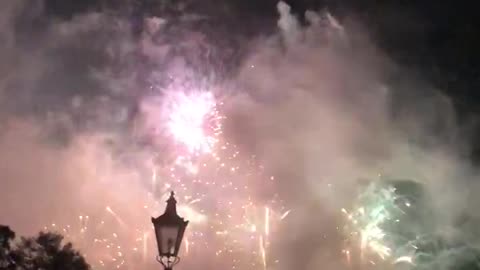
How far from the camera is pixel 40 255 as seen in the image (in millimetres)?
18438

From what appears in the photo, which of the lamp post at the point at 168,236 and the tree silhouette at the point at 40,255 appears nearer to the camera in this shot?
the lamp post at the point at 168,236

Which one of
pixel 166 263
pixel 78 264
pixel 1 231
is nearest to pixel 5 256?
pixel 1 231

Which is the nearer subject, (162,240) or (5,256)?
(162,240)

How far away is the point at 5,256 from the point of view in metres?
17.7

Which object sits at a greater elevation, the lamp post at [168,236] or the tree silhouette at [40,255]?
the tree silhouette at [40,255]

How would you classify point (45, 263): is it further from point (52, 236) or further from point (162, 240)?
point (162, 240)

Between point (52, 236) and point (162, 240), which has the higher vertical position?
point (52, 236)

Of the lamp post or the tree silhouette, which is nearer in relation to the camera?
the lamp post

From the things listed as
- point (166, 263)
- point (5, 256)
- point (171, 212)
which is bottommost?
point (166, 263)

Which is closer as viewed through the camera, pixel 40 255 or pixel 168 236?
pixel 168 236

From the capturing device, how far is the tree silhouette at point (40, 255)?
17.8 metres

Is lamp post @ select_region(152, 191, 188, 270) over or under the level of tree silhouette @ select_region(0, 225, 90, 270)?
under

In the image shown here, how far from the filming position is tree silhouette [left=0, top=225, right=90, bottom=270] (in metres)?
17.8

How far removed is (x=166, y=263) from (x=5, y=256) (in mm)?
11856
